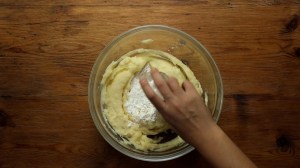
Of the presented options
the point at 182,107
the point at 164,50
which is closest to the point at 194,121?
the point at 182,107

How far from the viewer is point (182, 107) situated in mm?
789

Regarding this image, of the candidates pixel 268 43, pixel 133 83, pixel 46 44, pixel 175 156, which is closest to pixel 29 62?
pixel 46 44

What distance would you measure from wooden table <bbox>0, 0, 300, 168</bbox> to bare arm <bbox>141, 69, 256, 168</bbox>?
18cm

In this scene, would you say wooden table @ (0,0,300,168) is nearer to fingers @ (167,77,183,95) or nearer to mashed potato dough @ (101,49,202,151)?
mashed potato dough @ (101,49,202,151)

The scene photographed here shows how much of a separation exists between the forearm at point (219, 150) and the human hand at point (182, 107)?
0.5 inches

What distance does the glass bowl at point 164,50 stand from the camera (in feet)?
3.03

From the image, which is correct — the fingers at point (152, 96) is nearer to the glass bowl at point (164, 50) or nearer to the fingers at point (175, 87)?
the fingers at point (175, 87)

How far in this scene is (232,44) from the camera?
0.99 metres

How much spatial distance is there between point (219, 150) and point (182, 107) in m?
A: 0.12

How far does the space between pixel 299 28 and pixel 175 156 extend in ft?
1.58

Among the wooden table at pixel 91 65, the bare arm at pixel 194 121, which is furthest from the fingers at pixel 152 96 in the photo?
the wooden table at pixel 91 65

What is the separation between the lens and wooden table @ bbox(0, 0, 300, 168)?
0.97 m

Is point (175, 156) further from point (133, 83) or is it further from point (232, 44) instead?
point (232, 44)

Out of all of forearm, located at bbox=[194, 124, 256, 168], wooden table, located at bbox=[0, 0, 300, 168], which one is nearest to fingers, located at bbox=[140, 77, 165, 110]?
forearm, located at bbox=[194, 124, 256, 168]
